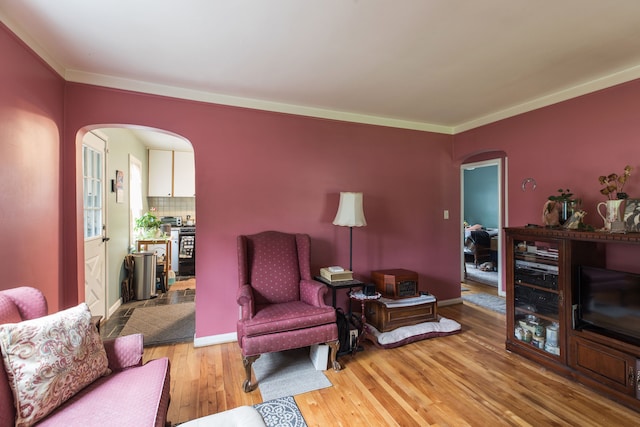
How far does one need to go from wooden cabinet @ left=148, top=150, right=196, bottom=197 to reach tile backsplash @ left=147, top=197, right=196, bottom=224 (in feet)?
1.10

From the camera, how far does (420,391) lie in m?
2.18

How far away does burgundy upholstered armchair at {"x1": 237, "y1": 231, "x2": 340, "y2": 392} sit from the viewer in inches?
87.4

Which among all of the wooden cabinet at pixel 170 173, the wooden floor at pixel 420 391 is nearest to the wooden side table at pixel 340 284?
the wooden floor at pixel 420 391

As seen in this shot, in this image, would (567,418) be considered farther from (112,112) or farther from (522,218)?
(112,112)

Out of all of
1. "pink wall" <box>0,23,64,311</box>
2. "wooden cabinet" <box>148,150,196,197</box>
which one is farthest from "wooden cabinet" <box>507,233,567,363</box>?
"wooden cabinet" <box>148,150,196,197</box>

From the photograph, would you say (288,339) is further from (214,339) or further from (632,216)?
(632,216)

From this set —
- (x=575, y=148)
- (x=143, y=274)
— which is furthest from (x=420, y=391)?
(x=143, y=274)

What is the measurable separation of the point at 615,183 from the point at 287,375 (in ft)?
10.3

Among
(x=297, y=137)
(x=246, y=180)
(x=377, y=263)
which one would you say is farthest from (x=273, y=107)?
(x=377, y=263)

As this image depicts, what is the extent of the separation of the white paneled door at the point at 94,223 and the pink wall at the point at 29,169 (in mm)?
700

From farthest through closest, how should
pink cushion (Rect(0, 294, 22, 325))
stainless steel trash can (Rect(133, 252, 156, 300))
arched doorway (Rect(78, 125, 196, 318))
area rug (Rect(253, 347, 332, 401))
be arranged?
stainless steel trash can (Rect(133, 252, 156, 300))
arched doorway (Rect(78, 125, 196, 318))
area rug (Rect(253, 347, 332, 401))
pink cushion (Rect(0, 294, 22, 325))

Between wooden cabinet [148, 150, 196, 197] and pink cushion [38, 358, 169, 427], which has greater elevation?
wooden cabinet [148, 150, 196, 197]

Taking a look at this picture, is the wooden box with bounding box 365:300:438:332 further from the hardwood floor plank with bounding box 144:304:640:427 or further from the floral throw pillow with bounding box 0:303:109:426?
the floral throw pillow with bounding box 0:303:109:426

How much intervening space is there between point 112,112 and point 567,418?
13.4ft
